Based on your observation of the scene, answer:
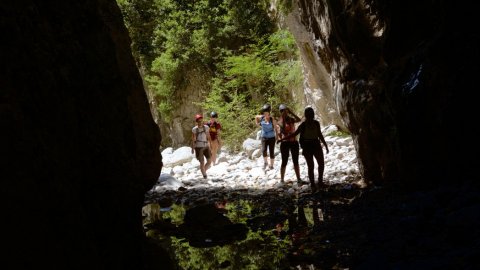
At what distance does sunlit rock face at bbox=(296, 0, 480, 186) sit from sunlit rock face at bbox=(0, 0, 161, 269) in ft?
12.8

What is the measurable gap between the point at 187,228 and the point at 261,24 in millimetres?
13488

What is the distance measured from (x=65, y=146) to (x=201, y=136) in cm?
749

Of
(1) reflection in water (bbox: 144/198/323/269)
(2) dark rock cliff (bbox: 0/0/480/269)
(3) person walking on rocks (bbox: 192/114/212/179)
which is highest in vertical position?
(3) person walking on rocks (bbox: 192/114/212/179)

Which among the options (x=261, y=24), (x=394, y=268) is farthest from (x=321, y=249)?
(x=261, y=24)

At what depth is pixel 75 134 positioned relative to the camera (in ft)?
11.7

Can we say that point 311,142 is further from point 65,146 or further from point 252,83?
point 252,83

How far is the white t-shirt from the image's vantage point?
10.7 metres

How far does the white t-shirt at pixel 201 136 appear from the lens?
35.2 feet

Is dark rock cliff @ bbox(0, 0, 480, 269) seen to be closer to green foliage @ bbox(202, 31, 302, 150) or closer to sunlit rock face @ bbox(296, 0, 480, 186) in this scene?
sunlit rock face @ bbox(296, 0, 480, 186)

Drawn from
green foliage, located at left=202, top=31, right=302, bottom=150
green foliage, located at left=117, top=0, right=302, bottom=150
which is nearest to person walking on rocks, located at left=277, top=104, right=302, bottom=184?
green foliage, located at left=117, top=0, right=302, bottom=150

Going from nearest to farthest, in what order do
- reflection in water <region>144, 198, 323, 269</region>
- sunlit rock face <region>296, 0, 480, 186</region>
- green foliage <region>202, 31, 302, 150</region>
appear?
reflection in water <region>144, 198, 323, 269</region>, sunlit rock face <region>296, 0, 480, 186</region>, green foliage <region>202, 31, 302, 150</region>

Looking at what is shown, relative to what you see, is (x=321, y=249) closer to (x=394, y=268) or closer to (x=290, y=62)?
(x=394, y=268)

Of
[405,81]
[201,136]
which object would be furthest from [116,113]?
[201,136]

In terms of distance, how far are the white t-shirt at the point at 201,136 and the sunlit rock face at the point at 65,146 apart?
5.47 m
